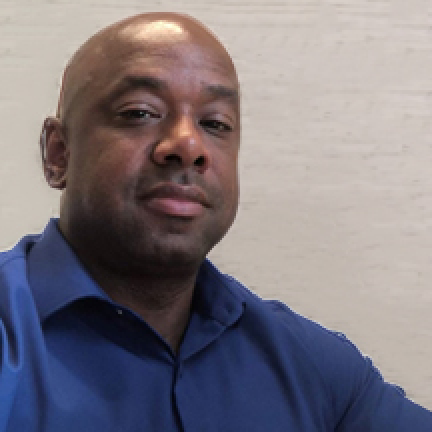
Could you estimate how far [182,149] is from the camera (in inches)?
28.0

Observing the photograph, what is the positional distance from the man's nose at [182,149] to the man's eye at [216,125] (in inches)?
2.0

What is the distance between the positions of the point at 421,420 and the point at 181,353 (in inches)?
13.9

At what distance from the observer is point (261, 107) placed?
1135 millimetres

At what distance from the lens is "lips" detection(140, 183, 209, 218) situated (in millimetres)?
708

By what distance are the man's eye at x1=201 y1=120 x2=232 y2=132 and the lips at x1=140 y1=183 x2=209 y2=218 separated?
105 millimetres

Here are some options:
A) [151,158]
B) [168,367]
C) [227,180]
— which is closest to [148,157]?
[151,158]

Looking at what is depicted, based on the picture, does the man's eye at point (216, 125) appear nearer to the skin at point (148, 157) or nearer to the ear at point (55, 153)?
the skin at point (148, 157)

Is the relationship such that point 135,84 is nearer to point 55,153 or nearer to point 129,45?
point 129,45

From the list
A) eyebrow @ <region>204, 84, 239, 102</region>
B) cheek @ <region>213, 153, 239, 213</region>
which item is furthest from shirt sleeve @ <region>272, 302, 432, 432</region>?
eyebrow @ <region>204, 84, 239, 102</region>

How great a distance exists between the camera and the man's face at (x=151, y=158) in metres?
0.71

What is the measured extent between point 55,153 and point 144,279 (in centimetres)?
21

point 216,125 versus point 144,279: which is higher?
A: point 216,125

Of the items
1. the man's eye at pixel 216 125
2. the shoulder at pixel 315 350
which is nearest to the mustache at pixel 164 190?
the man's eye at pixel 216 125

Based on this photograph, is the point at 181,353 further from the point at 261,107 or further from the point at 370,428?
the point at 261,107
